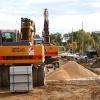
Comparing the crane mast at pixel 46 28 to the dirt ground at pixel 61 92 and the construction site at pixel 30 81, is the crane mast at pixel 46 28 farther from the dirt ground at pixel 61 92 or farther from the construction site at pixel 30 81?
the dirt ground at pixel 61 92

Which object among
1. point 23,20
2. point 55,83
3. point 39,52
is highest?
point 23,20

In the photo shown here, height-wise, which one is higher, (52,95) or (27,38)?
(27,38)

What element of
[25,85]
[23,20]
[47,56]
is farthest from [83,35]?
[25,85]

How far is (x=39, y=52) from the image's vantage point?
58.5 feet

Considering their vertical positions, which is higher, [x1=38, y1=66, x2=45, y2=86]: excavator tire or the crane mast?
the crane mast

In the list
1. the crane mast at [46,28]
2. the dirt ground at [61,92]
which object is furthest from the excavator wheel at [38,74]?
the crane mast at [46,28]

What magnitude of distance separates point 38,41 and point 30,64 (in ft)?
37.6

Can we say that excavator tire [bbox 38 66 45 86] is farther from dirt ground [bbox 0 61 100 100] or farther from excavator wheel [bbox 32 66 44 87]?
dirt ground [bbox 0 61 100 100]

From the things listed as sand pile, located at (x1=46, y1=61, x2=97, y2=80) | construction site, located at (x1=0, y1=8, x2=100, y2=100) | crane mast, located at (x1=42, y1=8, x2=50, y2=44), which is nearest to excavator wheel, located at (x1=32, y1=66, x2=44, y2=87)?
construction site, located at (x1=0, y1=8, x2=100, y2=100)

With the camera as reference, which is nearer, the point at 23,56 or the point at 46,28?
the point at 23,56

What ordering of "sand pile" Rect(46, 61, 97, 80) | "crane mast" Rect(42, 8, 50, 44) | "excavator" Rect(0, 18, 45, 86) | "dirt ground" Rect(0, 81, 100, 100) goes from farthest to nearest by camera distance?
1. "crane mast" Rect(42, 8, 50, 44)
2. "sand pile" Rect(46, 61, 97, 80)
3. "excavator" Rect(0, 18, 45, 86)
4. "dirt ground" Rect(0, 81, 100, 100)

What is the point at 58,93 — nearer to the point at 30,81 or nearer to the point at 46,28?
the point at 30,81

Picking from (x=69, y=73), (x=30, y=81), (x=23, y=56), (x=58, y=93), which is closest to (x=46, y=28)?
(x=69, y=73)

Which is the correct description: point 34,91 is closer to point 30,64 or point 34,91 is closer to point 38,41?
point 30,64
